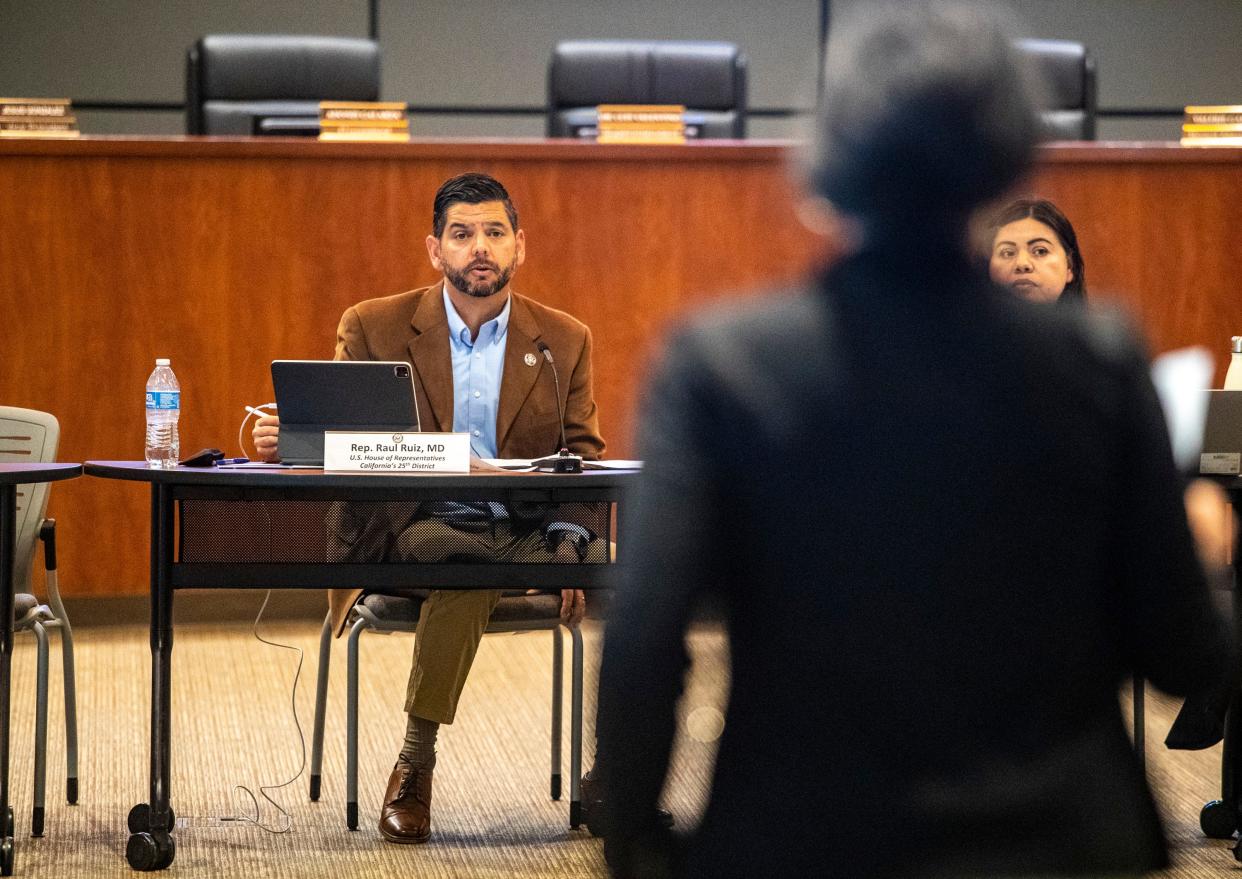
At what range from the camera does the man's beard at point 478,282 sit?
127 inches

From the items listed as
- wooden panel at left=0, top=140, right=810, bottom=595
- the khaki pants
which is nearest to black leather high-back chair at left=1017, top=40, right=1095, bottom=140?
wooden panel at left=0, top=140, right=810, bottom=595

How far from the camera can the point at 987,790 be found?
778 mm

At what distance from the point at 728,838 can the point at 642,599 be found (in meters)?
0.13

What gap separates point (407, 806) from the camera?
9.05 feet

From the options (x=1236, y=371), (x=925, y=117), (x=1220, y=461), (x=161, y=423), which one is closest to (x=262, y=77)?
(x=161, y=423)

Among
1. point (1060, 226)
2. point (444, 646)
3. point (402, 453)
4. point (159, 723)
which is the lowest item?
point (159, 723)

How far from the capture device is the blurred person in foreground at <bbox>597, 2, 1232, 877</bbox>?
2.56 ft

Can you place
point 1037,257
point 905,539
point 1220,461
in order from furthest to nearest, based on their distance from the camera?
1. point 1037,257
2. point 1220,461
3. point 905,539

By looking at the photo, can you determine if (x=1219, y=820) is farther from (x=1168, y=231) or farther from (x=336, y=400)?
(x=1168, y=231)

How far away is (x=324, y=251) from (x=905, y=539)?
12.9ft

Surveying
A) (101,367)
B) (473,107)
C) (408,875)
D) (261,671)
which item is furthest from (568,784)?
(473,107)

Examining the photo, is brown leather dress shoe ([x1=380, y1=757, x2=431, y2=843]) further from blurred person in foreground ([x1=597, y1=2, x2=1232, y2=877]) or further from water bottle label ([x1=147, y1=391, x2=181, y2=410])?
blurred person in foreground ([x1=597, y1=2, x2=1232, y2=877])

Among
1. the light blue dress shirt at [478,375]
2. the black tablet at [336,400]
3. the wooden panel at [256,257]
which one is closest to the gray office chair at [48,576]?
the black tablet at [336,400]

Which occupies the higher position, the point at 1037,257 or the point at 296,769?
the point at 1037,257
